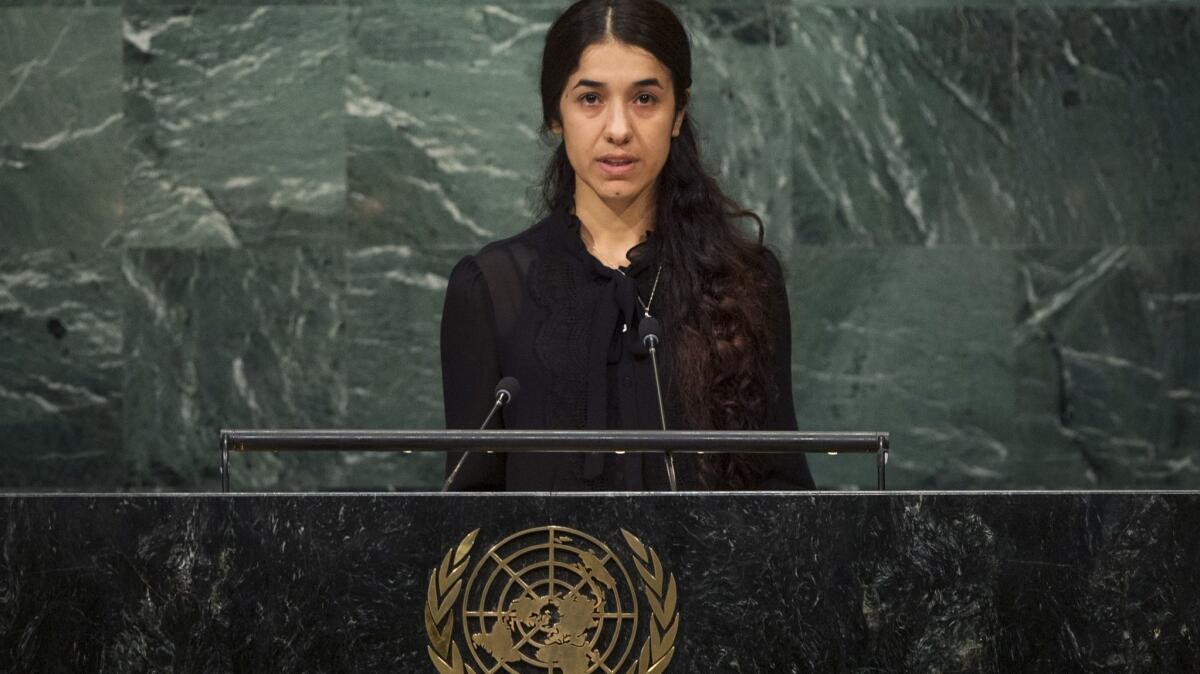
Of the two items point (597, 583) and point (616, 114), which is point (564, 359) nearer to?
point (616, 114)

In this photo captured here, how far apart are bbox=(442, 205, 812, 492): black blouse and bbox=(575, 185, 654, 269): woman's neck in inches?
1.0

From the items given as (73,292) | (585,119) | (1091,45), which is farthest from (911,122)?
(73,292)

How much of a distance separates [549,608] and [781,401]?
1157 millimetres

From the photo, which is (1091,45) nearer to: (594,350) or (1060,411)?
(1060,411)

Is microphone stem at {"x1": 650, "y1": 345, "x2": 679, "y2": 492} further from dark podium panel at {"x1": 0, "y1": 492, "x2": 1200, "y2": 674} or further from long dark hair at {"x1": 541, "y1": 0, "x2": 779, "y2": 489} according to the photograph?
dark podium panel at {"x1": 0, "y1": 492, "x2": 1200, "y2": 674}

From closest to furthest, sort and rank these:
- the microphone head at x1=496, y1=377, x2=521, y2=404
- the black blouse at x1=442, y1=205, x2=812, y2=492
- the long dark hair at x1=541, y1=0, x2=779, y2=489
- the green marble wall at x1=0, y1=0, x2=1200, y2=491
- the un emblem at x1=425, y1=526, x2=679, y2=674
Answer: the un emblem at x1=425, y1=526, x2=679, y2=674, the microphone head at x1=496, y1=377, x2=521, y2=404, the black blouse at x1=442, y1=205, x2=812, y2=492, the long dark hair at x1=541, y1=0, x2=779, y2=489, the green marble wall at x1=0, y1=0, x2=1200, y2=491

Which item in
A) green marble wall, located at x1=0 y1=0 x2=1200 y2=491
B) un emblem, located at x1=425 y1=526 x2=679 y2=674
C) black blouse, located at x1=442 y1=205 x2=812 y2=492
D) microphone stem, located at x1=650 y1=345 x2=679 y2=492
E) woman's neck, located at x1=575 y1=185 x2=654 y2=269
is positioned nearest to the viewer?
un emblem, located at x1=425 y1=526 x2=679 y2=674

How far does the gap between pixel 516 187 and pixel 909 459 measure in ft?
4.39

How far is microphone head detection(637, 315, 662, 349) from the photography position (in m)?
2.90

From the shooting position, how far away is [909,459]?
16.4 feet

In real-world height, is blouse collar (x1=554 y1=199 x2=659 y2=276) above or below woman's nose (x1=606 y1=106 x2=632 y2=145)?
below

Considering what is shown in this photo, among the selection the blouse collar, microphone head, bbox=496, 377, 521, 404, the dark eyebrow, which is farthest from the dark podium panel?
the dark eyebrow

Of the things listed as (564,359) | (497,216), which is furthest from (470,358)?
(497,216)

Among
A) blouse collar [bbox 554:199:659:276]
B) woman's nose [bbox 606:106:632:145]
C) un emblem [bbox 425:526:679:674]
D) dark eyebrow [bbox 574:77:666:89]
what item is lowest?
un emblem [bbox 425:526:679:674]
